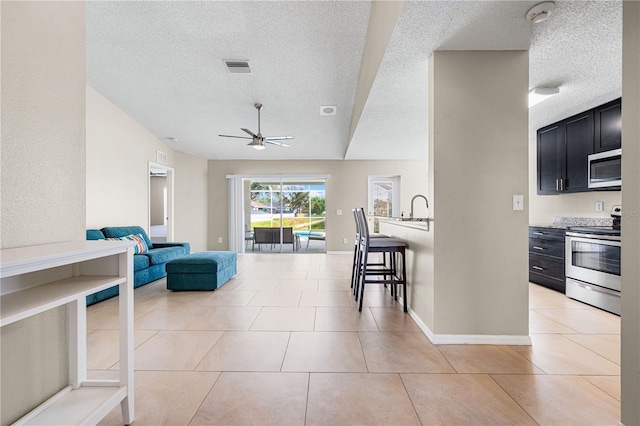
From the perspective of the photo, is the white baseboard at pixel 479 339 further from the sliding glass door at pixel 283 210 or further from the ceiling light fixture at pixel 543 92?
the sliding glass door at pixel 283 210

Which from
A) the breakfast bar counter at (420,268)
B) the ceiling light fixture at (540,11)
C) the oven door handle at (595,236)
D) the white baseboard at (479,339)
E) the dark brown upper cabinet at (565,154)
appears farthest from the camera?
the dark brown upper cabinet at (565,154)

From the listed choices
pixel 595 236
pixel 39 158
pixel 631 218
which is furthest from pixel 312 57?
pixel 595 236

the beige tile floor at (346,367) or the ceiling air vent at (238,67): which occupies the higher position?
the ceiling air vent at (238,67)

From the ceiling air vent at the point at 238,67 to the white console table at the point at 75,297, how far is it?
2.90 meters

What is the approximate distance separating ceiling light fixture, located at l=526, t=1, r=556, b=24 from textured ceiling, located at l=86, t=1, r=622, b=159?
4cm

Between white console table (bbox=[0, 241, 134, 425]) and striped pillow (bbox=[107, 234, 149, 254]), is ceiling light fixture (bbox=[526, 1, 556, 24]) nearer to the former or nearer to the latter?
white console table (bbox=[0, 241, 134, 425])

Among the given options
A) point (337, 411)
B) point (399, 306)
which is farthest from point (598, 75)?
point (337, 411)

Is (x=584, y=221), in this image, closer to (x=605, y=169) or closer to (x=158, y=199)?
(x=605, y=169)

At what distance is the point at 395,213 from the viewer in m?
7.64

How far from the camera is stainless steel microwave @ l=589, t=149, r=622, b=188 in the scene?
10.5 ft

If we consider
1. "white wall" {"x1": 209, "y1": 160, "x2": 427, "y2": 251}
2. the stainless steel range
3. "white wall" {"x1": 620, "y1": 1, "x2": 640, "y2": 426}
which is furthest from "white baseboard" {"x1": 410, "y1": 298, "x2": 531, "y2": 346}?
Result: "white wall" {"x1": 209, "y1": 160, "x2": 427, "y2": 251}

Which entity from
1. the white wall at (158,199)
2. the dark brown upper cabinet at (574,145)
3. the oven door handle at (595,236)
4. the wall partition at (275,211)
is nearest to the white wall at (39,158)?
the oven door handle at (595,236)

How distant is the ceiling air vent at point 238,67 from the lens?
11.6 feet

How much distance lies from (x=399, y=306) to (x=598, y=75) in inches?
114
